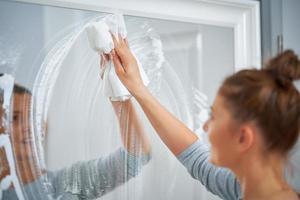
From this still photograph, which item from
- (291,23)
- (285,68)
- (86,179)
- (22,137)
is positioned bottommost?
(86,179)

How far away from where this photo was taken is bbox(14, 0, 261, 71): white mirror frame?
938 mm

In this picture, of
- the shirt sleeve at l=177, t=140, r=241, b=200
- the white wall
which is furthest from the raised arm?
the white wall

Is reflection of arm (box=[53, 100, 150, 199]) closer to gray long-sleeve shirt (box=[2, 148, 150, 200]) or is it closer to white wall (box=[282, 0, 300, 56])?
gray long-sleeve shirt (box=[2, 148, 150, 200])

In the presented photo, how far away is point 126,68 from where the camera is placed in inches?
35.8

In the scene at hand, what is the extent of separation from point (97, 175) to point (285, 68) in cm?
47

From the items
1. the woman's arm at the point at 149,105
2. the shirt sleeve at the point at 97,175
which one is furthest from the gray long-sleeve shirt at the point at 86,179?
the woman's arm at the point at 149,105

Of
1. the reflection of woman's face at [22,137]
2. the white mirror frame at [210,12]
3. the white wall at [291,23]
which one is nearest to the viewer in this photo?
the reflection of woman's face at [22,137]

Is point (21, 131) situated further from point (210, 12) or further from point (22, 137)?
point (210, 12)

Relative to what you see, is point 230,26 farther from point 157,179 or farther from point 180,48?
point 157,179

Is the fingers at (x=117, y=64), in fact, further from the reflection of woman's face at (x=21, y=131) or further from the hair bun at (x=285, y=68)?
the hair bun at (x=285, y=68)

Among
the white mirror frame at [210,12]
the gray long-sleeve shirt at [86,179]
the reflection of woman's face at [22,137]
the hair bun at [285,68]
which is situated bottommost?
the gray long-sleeve shirt at [86,179]

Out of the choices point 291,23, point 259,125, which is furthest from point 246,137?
point 291,23

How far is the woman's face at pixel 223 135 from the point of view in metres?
0.73

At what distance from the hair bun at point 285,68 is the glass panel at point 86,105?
361 mm
